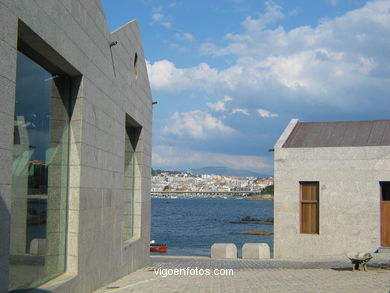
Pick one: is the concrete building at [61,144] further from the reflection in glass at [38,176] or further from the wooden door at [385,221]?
the wooden door at [385,221]

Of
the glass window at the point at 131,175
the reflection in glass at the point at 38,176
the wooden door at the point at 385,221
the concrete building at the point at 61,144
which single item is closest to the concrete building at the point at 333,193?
the wooden door at the point at 385,221

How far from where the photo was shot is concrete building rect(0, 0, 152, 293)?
276 inches

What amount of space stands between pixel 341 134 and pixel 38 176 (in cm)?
1730

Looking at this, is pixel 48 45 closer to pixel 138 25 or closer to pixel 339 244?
pixel 138 25

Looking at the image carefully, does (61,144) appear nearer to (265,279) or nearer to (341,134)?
(265,279)

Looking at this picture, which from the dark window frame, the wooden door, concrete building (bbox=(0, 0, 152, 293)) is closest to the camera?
concrete building (bbox=(0, 0, 152, 293))

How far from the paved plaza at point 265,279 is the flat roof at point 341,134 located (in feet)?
19.3

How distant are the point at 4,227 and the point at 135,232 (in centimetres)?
1116

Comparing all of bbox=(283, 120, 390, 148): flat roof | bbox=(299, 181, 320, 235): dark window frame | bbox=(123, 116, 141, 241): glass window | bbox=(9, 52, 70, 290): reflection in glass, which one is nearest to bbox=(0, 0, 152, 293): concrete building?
bbox=(9, 52, 70, 290): reflection in glass

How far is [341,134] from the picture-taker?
23297mm

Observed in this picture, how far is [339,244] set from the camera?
846 inches

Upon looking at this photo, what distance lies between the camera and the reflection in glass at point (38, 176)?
797cm

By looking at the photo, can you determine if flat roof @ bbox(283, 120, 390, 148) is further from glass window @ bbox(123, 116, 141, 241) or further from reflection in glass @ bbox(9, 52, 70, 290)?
reflection in glass @ bbox(9, 52, 70, 290)

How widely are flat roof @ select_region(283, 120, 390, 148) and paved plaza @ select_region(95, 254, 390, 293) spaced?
588 centimetres
